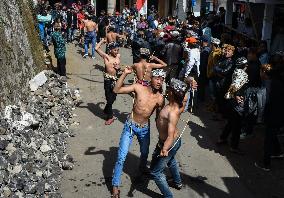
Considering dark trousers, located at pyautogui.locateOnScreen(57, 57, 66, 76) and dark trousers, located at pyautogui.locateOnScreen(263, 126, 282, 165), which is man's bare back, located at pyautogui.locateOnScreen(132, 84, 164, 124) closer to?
dark trousers, located at pyautogui.locateOnScreen(263, 126, 282, 165)

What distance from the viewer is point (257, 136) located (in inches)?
356

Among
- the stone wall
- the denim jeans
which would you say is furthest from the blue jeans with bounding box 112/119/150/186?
the denim jeans

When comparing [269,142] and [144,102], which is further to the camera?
[269,142]

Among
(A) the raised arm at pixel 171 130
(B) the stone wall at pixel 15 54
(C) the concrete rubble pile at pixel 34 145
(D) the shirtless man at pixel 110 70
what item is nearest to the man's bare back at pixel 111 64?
(D) the shirtless man at pixel 110 70

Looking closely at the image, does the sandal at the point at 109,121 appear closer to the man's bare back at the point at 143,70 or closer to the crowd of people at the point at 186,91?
the crowd of people at the point at 186,91

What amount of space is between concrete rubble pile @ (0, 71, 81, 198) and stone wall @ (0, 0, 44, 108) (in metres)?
0.31

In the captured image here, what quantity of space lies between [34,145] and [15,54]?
9.18 feet

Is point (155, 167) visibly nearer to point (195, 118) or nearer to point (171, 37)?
point (195, 118)

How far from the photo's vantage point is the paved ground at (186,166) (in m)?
6.64

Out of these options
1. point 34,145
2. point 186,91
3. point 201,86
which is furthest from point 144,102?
point 201,86

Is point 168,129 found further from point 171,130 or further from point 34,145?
point 34,145

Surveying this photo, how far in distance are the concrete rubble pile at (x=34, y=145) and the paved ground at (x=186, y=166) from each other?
27cm

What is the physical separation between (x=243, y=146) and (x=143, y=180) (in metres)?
2.75

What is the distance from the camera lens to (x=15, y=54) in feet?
30.0
